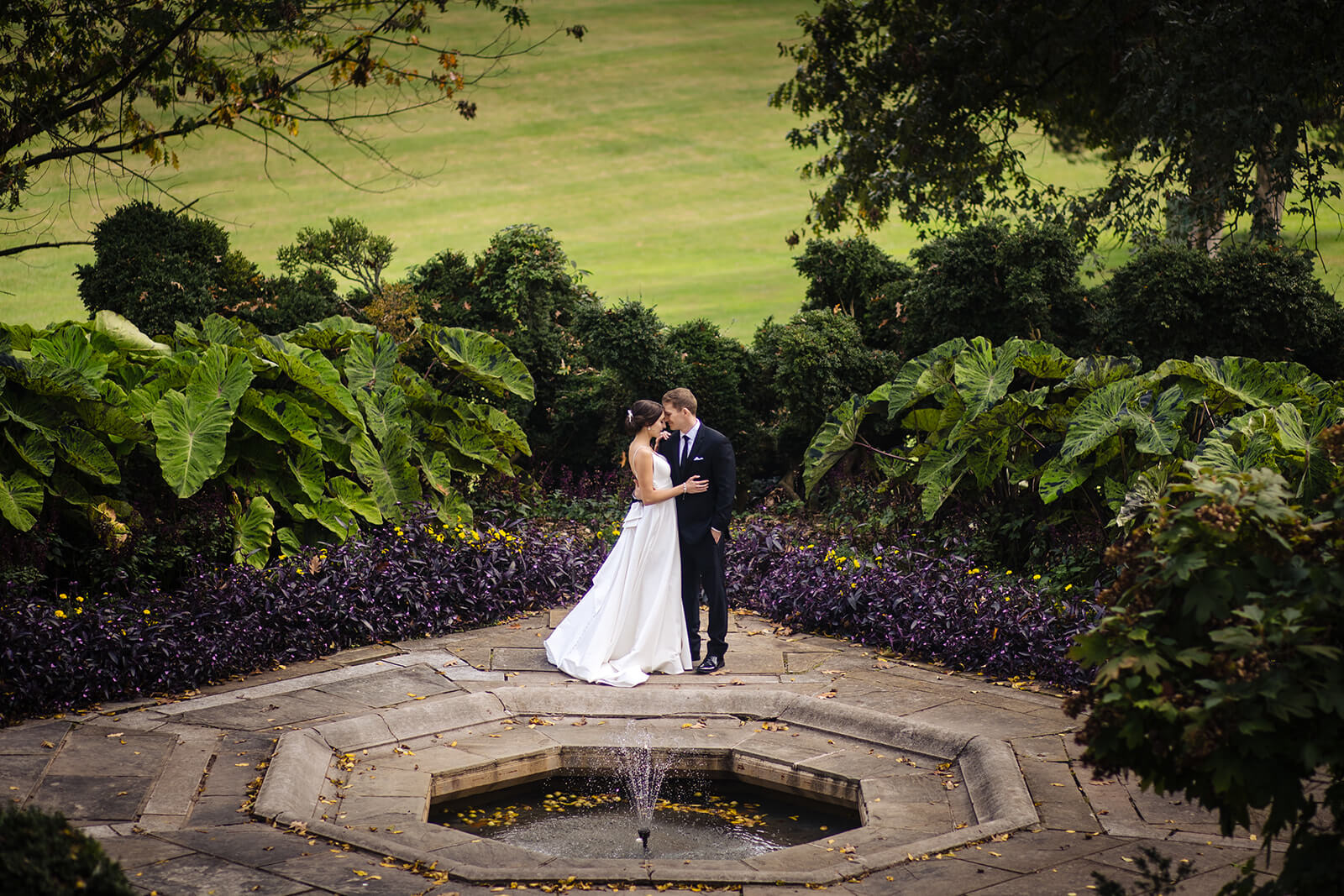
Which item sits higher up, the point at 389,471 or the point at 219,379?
the point at 219,379

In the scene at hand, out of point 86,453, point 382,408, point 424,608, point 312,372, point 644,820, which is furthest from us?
point 382,408

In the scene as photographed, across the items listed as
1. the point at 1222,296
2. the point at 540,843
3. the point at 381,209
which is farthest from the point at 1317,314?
the point at 381,209

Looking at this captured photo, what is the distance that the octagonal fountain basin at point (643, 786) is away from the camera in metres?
4.76

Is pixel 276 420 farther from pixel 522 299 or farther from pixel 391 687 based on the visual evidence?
pixel 522 299

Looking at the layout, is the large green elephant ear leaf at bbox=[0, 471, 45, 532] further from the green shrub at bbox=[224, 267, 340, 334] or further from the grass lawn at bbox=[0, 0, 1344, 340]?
the grass lawn at bbox=[0, 0, 1344, 340]

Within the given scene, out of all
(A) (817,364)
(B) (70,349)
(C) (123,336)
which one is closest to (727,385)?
(A) (817,364)

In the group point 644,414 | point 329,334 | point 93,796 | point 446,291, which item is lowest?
point 93,796

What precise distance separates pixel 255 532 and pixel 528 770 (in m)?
3.09

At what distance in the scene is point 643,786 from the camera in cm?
581

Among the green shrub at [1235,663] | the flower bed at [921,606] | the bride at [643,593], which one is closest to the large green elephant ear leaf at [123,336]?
the bride at [643,593]

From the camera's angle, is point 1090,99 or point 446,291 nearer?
point 446,291

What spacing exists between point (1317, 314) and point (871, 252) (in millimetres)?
4383

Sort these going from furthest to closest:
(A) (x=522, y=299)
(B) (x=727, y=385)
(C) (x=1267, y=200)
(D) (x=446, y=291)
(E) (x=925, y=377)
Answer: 1. (D) (x=446, y=291)
2. (A) (x=522, y=299)
3. (B) (x=727, y=385)
4. (C) (x=1267, y=200)
5. (E) (x=925, y=377)

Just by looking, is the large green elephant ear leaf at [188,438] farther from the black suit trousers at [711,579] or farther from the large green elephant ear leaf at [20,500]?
the black suit trousers at [711,579]
